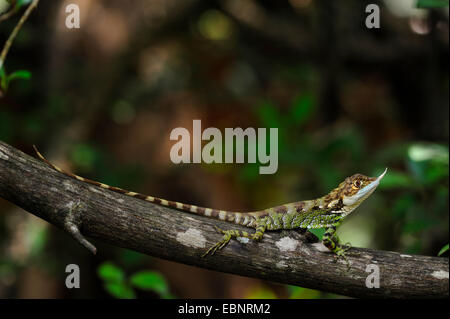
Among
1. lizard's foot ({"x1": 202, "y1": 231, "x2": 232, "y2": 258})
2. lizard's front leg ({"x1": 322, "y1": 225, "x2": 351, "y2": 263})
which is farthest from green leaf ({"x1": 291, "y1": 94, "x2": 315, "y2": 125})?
lizard's foot ({"x1": 202, "y1": 231, "x2": 232, "y2": 258})

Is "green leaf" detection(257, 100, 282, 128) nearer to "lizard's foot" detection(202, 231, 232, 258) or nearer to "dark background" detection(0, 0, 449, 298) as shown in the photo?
"dark background" detection(0, 0, 449, 298)

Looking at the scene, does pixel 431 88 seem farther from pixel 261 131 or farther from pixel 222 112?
pixel 222 112

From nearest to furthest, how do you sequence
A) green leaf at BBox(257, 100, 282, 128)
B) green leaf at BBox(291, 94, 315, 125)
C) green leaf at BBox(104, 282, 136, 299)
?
green leaf at BBox(104, 282, 136, 299) < green leaf at BBox(291, 94, 315, 125) < green leaf at BBox(257, 100, 282, 128)

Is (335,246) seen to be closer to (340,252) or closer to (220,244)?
(340,252)

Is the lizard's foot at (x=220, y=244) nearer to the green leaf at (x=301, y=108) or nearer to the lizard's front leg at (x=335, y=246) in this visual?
the lizard's front leg at (x=335, y=246)

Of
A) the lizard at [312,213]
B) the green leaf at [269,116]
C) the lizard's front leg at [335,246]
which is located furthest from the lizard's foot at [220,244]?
the green leaf at [269,116]

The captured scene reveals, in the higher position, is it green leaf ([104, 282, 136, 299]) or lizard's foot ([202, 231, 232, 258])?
lizard's foot ([202, 231, 232, 258])

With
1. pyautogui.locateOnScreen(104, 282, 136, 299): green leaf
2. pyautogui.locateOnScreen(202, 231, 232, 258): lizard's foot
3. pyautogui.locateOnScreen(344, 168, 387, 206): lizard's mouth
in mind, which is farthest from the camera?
pyautogui.locateOnScreen(104, 282, 136, 299): green leaf
